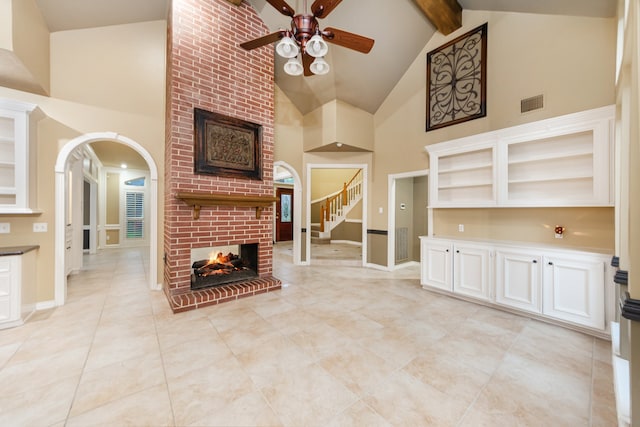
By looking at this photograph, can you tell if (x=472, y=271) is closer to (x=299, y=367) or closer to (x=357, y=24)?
(x=299, y=367)

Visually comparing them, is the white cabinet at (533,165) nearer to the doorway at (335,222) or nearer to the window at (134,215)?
the doorway at (335,222)

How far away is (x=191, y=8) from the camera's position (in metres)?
3.40

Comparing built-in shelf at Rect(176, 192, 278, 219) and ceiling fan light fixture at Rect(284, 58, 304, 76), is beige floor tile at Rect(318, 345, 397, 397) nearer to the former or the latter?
built-in shelf at Rect(176, 192, 278, 219)

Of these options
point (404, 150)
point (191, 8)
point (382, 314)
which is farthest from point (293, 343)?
point (191, 8)

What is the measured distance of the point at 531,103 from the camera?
3244mm

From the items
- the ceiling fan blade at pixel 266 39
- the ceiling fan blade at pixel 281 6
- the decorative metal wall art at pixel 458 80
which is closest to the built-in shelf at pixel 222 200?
the ceiling fan blade at pixel 266 39

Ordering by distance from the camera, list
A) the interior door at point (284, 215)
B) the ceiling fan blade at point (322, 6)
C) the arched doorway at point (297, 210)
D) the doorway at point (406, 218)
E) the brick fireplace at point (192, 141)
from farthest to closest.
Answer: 1. the interior door at point (284, 215)
2. the arched doorway at point (297, 210)
3. the doorway at point (406, 218)
4. the brick fireplace at point (192, 141)
5. the ceiling fan blade at point (322, 6)

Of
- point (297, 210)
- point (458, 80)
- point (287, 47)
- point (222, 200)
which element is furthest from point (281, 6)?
point (297, 210)

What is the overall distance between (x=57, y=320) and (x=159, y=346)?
1.58 metres

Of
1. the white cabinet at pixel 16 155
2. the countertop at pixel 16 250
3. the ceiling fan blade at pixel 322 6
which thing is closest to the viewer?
the ceiling fan blade at pixel 322 6

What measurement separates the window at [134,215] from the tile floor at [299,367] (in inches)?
223

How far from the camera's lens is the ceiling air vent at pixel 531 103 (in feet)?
10.4

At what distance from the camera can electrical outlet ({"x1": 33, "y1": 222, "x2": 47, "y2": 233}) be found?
310 cm

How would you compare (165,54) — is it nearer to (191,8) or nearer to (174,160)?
(191,8)
